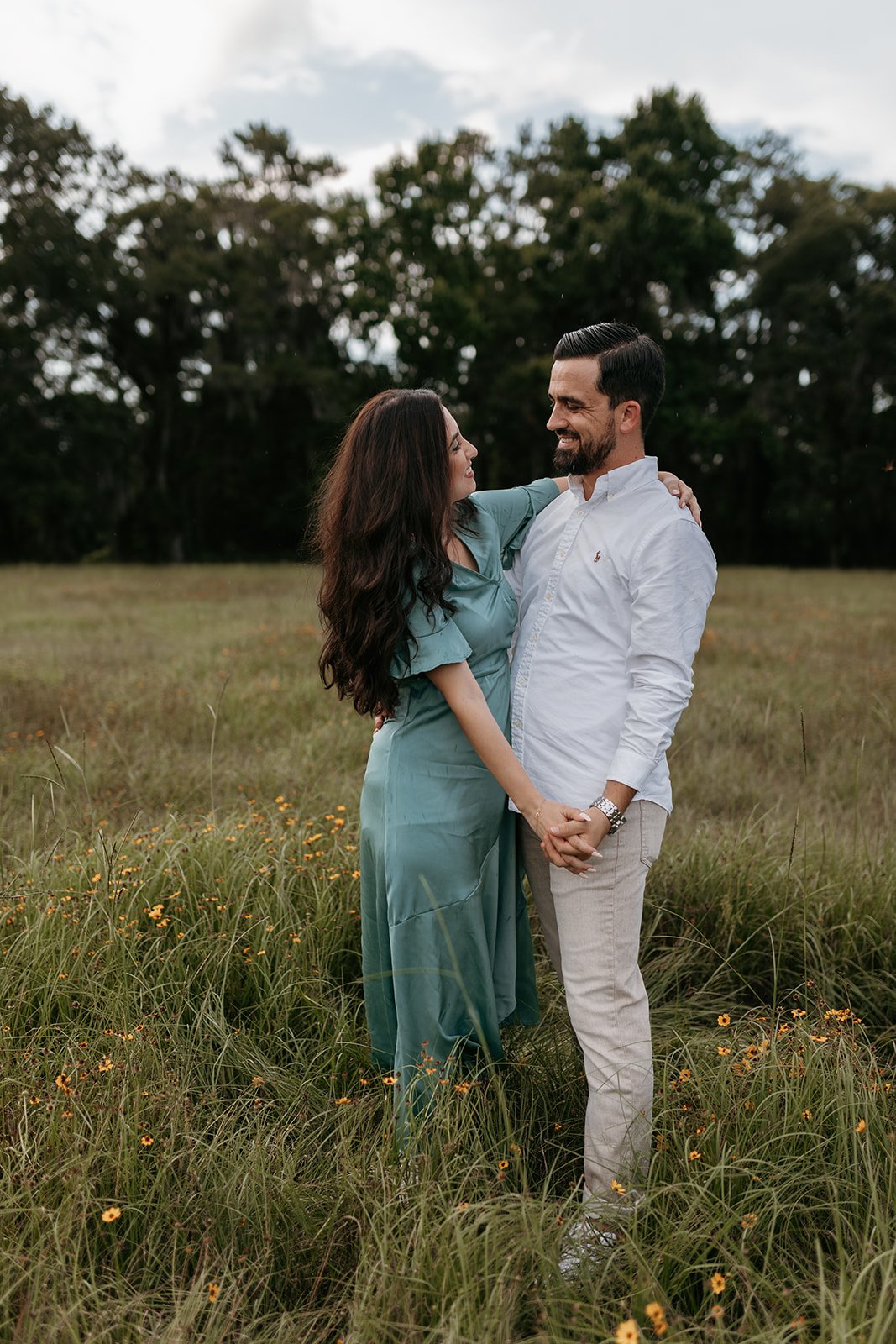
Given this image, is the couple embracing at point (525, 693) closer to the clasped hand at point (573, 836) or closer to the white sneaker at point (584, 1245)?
the clasped hand at point (573, 836)

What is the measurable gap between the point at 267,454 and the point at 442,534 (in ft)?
108

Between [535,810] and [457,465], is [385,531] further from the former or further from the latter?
[535,810]

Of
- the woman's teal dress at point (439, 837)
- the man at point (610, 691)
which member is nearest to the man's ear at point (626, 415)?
the man at point (610, 691)

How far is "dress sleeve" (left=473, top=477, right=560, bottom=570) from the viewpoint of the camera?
2770mm

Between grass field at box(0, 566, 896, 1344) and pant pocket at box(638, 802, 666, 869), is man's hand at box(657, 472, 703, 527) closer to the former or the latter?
pant pocket at box(638, 802, 666, 869)

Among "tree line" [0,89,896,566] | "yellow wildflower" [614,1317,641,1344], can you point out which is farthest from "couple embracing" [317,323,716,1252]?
"tree line" [0,89,896,566]

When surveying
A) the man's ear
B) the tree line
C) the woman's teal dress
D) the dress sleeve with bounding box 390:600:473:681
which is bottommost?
the woman's teal dress

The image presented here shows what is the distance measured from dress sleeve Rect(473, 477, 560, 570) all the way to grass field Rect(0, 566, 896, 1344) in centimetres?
122

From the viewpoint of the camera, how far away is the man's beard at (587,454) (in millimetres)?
2475

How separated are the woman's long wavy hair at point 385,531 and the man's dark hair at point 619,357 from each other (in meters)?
0.38

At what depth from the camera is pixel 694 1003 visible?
11.1 feet

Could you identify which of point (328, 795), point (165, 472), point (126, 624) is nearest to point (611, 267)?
point (165, 472)

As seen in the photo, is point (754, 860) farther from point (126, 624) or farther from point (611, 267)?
point (611, 267)

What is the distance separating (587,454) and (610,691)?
60 centimetres
